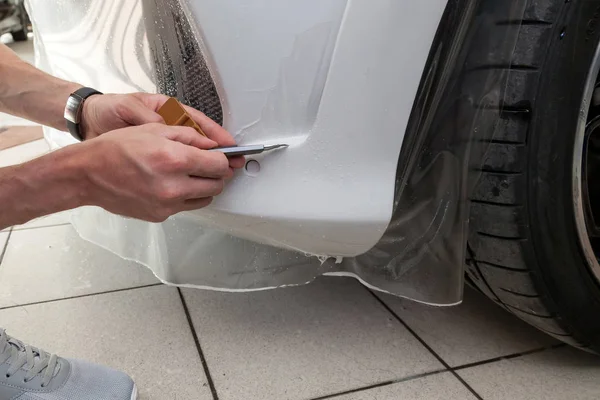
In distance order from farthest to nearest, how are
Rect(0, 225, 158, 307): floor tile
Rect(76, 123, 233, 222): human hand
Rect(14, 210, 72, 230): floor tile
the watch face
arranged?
Rect(14, 210, 72, 230): floor tile, Rect(0, 225, 158, 307): floor tile, the watch face, Rect(76, 123, 233, 222): human hand

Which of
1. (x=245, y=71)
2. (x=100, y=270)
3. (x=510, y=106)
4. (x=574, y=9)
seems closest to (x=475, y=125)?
(x=510, y=106)

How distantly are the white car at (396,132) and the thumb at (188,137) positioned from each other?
4 centimetres

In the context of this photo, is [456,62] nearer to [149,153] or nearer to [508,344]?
[149,153]

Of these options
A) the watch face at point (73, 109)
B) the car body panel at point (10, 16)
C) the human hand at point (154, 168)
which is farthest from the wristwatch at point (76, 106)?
the car body panel at point (10, 16)

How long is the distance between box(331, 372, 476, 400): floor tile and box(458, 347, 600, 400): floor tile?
27 mm

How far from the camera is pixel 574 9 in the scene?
24.6 inches

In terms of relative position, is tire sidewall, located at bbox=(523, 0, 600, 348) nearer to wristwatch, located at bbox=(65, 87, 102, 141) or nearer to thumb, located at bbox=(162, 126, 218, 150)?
thumb, located at bbox=(162, 126, 218, 150)

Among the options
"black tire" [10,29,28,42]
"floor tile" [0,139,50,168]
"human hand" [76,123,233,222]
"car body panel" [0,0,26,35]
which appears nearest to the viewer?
"human hand" [76,123,233,222]

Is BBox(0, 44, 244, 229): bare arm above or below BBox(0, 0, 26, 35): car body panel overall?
below

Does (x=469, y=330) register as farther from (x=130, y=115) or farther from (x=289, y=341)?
(x=130, y=115)

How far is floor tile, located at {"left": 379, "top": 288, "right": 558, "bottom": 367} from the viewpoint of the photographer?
2.87ft

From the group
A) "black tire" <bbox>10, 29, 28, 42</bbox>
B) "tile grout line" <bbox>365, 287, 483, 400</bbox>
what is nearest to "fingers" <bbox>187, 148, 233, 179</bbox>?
"tile grout line" <bbox>365, 287, 483, 400</bbox>

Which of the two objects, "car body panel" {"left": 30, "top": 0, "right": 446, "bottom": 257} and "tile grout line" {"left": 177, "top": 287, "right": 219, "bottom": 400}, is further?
"tile grout line" {"left": 177, "top": 287, "right": 219, "bottom": 400}

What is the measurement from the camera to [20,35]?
4980mm
